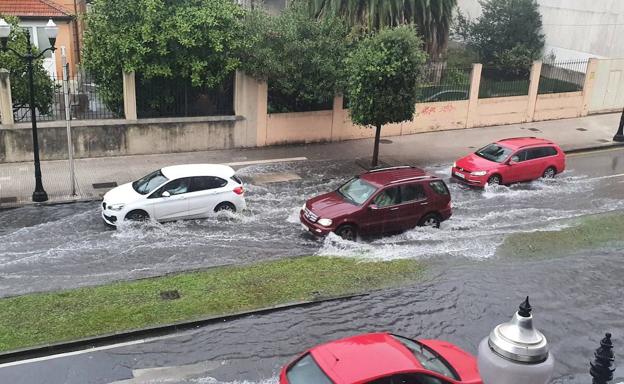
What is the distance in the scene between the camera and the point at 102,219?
17984mm

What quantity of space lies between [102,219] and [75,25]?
2048 cm

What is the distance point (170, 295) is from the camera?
13312 mm

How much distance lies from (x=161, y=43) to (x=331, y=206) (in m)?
9.54

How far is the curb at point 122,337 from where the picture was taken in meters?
11.2

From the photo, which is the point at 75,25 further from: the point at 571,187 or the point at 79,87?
the point at 571,187

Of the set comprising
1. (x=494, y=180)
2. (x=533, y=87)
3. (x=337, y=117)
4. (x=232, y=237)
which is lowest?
(x=232, y=237)

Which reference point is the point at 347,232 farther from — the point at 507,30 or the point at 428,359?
the point at 507,30

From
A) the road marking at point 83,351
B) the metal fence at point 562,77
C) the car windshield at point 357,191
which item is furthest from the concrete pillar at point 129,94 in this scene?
the metal fence at point 562,77

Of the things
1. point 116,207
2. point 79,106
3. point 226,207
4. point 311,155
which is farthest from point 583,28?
point 116,207

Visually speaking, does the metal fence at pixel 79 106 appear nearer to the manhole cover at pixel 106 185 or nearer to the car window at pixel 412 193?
the manhole cover at pixel 106 185

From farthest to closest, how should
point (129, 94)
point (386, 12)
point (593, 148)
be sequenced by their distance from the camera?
point (386, 12)
point (593, 148)
point (129, 94)

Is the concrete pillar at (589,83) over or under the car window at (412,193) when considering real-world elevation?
over

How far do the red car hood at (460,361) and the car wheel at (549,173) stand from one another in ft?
46.5

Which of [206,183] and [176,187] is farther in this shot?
[206,183]
